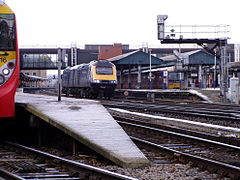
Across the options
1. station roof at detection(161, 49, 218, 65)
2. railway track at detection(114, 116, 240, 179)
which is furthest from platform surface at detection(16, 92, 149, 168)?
station roof at detection(161, 49, 218, 65)

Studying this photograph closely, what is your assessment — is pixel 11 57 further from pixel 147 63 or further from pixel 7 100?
pixel 147 63

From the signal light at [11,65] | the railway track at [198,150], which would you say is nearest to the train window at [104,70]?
the railway track at [198,150]

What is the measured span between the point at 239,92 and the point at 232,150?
20.3 meters

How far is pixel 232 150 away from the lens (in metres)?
8.93

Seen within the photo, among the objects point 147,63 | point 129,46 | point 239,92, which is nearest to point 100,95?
point 239,92

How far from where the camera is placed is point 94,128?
8773 millimetres

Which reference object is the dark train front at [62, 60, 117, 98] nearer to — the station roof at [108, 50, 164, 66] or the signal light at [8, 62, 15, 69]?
the station roof at [108, 50, 164, 66]

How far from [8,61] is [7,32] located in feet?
2.27

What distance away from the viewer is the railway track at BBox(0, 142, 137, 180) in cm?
628

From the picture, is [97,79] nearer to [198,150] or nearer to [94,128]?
[198,150]

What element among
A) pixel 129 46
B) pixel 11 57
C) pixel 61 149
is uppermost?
pixel 129 46

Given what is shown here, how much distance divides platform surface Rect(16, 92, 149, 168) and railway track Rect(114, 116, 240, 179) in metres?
0.93

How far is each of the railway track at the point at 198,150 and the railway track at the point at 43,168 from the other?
1.76 m

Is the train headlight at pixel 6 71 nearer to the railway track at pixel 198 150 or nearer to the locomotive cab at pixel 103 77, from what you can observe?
the railway track at pixel 198 150
